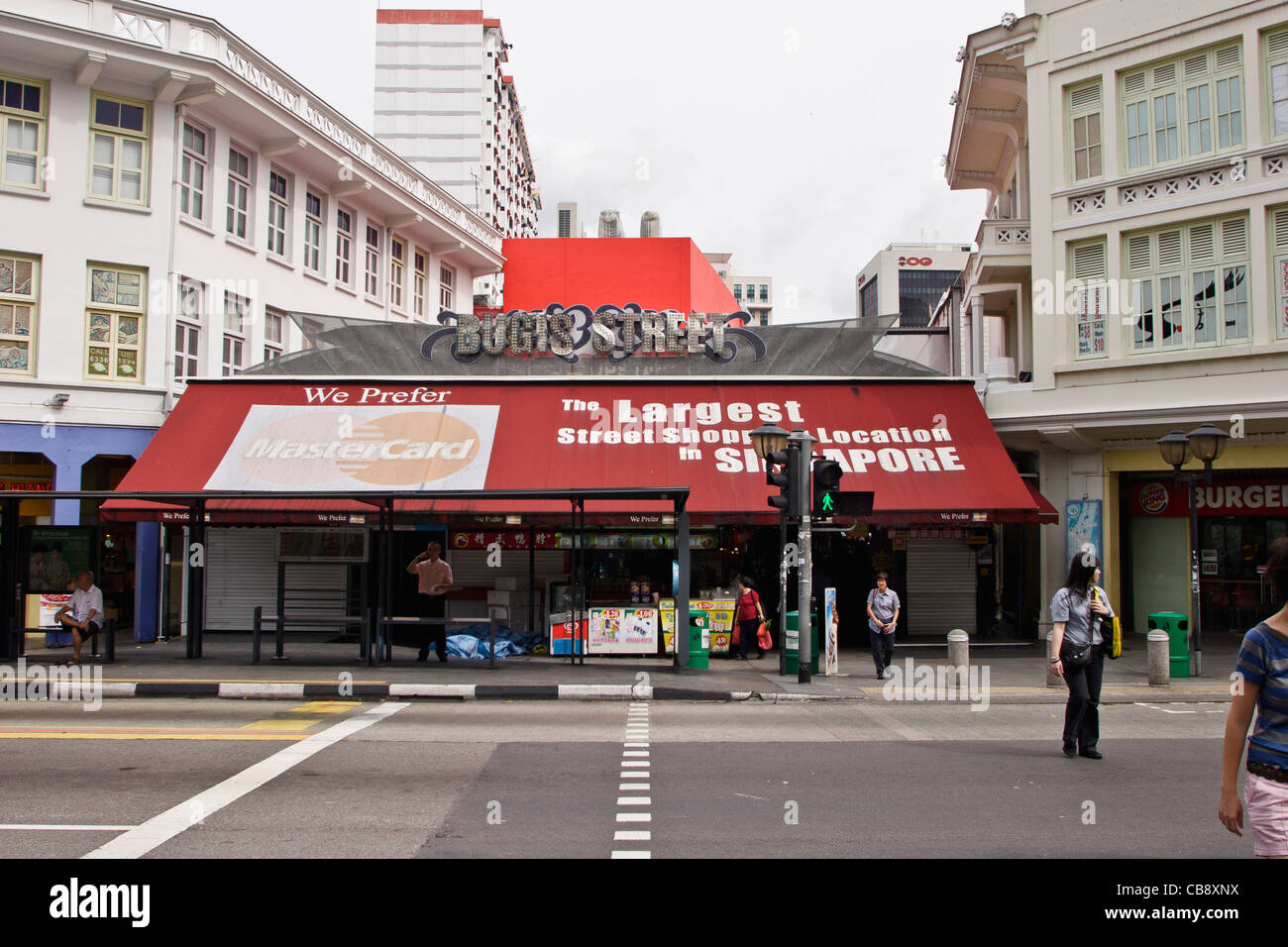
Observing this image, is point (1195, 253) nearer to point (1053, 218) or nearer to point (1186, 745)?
point (1053, 218)

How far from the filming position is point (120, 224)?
19969mm

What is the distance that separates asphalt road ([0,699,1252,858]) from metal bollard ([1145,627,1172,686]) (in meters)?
2.04

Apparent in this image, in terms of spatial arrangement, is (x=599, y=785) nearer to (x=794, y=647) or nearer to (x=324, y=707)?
(x=324, y=707)

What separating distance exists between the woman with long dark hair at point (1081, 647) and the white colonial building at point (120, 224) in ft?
56.8

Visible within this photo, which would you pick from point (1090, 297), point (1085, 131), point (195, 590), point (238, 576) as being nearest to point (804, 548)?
point (1090, 297)

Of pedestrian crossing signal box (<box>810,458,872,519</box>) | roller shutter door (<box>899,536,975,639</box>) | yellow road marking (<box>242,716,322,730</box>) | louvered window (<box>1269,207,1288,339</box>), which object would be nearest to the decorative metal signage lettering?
roller shutter door (<box>899,536,975,639</box>)

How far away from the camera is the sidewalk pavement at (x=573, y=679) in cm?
1381

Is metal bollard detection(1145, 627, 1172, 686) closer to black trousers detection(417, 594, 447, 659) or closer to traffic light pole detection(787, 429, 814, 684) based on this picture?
traffic light pole detection(787, 429, 814, 684)

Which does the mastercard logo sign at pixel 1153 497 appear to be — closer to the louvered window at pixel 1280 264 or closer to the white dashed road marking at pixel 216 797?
the louvered window at pixel 1280 264

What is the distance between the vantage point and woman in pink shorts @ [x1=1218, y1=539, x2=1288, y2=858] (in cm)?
419

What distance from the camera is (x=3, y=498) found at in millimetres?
15992

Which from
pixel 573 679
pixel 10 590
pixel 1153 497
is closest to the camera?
pixel 573 679

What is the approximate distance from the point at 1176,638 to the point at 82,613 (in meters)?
16.9
